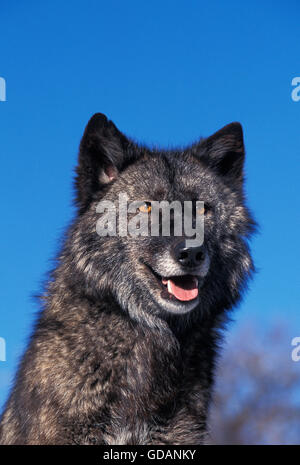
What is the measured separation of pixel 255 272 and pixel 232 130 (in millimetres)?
1565

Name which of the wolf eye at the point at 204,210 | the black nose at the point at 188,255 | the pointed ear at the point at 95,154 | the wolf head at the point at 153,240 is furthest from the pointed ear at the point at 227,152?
the black nose at the point at 188,255

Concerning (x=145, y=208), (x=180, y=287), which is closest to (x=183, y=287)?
(x=180, y=287)

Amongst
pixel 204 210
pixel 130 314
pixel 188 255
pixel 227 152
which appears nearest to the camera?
pixel 188 255

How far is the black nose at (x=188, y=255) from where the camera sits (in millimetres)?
5203

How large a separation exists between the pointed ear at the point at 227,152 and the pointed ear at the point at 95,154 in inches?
42.2

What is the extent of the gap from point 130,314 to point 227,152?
221 cm

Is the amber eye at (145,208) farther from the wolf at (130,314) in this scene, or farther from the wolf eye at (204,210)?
the wolf eye at (204,210)

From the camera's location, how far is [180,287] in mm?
5410

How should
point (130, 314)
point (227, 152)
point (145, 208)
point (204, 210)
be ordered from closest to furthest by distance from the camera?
point (130, 314) < point (145, 208) < point (204, 210) < point (227, 152)

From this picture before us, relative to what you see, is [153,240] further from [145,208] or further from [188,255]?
[188,255]

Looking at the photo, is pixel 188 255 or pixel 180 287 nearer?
pixel 188 255

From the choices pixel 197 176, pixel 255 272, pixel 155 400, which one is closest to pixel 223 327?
pixel 255 272

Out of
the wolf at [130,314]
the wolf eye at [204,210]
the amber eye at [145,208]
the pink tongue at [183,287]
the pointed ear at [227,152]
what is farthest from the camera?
the pointed ear at [227,152]
